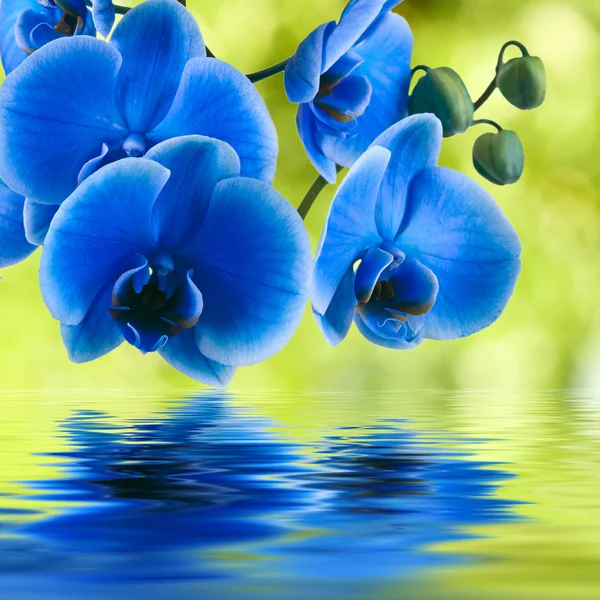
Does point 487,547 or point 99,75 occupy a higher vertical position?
point 99,75

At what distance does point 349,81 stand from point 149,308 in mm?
166

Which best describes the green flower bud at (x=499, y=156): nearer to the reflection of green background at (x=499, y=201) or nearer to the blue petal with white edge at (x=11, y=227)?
the blue petal with white edge at (x=11, y=227)

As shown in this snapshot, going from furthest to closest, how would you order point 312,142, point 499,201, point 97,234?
point 499,201
point 312,142
point 97,234

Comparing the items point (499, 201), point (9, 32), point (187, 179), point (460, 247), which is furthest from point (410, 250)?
point (499, 201)

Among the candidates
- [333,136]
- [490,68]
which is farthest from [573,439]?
[490,68]

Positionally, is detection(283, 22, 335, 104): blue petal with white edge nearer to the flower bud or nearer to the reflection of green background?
the flower bud

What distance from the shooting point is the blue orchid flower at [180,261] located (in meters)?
0.37

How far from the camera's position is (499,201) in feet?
4.76

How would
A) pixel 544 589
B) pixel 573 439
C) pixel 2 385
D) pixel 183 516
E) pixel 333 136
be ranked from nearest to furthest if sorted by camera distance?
pixel 544 589, pixel 183 516, pixel 333 136, pixel 573 439, pixel 2 385

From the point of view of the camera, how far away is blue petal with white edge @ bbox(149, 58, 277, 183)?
0.40 meters

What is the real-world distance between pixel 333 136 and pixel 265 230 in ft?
0.40

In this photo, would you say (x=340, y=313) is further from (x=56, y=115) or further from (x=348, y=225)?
(x=56, y=115)

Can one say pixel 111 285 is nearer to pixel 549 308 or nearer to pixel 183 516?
pixel 183 516

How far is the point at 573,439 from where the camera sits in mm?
671
